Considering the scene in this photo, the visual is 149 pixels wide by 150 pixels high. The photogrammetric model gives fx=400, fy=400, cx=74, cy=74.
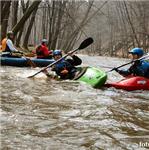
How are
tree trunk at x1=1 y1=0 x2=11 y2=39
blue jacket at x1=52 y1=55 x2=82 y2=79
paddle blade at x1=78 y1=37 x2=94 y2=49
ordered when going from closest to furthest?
blue jacket at x1=52 y1=55 x2=82 y2=79, paddle blade at x1=78 y1=37 x2=94 y2=49, tree trunk at x1=1 y1=0 x2=11 y2=39

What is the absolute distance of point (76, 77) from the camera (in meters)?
9.83

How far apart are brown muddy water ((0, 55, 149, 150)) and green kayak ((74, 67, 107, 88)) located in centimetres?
59

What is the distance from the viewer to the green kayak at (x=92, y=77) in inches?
356

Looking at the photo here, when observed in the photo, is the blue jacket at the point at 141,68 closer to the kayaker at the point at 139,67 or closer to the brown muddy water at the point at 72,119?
the kayaker at the point at 139,67

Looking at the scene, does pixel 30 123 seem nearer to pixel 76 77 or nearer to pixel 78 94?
pixel 78 94

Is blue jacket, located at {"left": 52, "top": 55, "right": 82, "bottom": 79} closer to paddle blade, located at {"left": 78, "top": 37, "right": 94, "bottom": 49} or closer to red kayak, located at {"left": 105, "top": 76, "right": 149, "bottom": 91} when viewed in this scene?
paddle blade, located at {"left": 78, "top": 37, "right": 94, "bottom": 49}

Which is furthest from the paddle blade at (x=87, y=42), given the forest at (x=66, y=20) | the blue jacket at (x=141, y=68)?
the forest at (x=66, y=20)

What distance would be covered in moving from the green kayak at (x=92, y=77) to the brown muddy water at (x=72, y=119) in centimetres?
59

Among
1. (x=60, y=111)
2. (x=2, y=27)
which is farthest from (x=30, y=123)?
(x=2, y=27)

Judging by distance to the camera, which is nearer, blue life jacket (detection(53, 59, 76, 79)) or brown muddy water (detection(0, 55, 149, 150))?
brown muddy water (detection(0, 55, 149, 150))

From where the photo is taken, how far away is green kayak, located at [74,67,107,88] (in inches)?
356

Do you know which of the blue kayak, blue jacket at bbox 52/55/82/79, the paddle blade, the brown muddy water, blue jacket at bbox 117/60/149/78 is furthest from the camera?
the blue kayak

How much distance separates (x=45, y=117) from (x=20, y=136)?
3.57ft

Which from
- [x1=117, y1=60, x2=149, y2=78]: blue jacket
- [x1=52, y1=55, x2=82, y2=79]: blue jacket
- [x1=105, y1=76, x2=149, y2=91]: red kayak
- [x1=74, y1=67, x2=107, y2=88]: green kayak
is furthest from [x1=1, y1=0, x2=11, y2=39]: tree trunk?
[x1=105, y1=76, x2=149, y2=91]: red kayak
